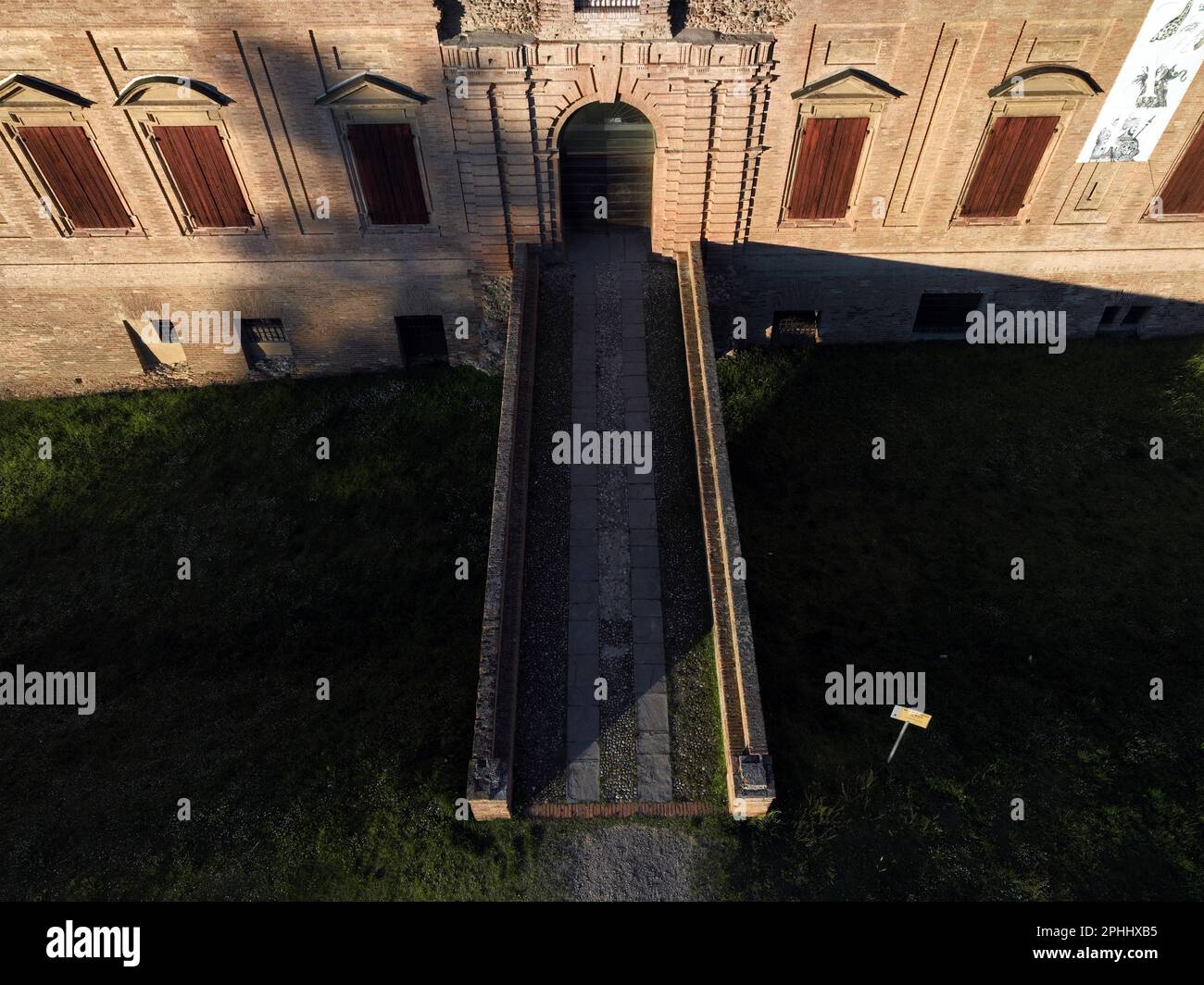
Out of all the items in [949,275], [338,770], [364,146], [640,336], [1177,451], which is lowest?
[338,770]

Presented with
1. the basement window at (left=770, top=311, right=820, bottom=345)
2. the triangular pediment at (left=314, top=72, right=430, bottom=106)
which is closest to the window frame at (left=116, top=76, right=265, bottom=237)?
the triangular pediment at (left=314, top=72, right=430, bottom=106)

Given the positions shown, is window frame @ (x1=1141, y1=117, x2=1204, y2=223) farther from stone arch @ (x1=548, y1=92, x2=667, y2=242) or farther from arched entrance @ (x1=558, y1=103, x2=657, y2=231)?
arched entrance @ (x1=558, y1=103, x2=657, y2=231)

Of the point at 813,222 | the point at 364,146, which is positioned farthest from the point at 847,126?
the point at 364,146

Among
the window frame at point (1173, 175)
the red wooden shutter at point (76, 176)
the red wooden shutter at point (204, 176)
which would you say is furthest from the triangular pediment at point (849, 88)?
the red wooden shutter at point (76, 176)

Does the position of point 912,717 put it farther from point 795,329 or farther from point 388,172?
point 388,172

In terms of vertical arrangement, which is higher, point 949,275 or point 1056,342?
point 949,275

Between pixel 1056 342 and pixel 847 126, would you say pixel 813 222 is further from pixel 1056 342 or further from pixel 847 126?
pixel 1056 342
